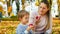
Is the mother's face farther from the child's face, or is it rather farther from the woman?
the child's face

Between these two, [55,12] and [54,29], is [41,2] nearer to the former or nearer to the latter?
[55,12]

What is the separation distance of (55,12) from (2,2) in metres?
0.46

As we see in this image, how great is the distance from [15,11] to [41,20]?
0.78 ft

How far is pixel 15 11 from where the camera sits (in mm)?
1058

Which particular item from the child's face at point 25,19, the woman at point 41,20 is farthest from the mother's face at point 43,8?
the child's face at point 25,19

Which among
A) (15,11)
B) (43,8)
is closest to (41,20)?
(43,8)

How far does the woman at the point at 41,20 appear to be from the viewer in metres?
1.05

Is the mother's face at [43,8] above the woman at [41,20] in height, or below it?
above

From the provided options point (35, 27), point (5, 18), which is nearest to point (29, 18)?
point (35, 27)

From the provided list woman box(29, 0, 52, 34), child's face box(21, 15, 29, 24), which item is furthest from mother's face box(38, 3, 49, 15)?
child's face box(21, 15, 29, 24)

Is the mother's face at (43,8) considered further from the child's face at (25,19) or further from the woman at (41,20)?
the child's face at (25,19)

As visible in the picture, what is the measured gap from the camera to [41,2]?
3.46ft

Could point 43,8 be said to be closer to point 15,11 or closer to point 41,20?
point 41,20

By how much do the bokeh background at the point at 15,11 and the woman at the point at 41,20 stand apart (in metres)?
0.03
